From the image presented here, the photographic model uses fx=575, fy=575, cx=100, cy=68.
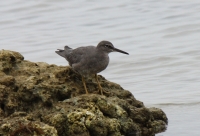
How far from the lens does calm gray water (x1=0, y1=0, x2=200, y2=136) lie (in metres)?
11.6

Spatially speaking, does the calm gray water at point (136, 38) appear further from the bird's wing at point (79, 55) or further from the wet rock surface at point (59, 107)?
the bird's wing at point (79, 55)

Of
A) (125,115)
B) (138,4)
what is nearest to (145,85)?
(125,115)

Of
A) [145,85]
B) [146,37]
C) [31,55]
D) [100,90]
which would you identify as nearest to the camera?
[100,90]

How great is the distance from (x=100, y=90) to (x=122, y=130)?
Answer: 0.86 m

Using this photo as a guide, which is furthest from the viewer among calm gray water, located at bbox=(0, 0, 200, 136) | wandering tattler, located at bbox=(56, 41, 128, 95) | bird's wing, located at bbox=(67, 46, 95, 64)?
calm gray water, located at bbox=(0, 0, 200, 136)

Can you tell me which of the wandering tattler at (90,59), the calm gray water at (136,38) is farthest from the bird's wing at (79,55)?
the calm gray water at (136,38)

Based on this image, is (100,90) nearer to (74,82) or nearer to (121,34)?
(74,82)

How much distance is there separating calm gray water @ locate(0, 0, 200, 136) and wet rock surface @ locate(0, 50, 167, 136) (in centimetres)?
71

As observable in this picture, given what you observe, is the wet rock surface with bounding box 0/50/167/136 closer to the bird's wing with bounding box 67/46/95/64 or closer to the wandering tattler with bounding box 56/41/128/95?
the wandering tattler with bounding box 56/41/128/95

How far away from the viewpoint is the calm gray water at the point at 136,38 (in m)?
11.6

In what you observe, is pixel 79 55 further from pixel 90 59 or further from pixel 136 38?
pixel 136 38

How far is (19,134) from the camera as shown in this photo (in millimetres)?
6898

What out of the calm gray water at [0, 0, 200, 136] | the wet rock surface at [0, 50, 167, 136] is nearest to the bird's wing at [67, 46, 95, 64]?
the wet rock surface at [0, 50, 167, 136]

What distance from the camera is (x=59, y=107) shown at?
25.1 ft
